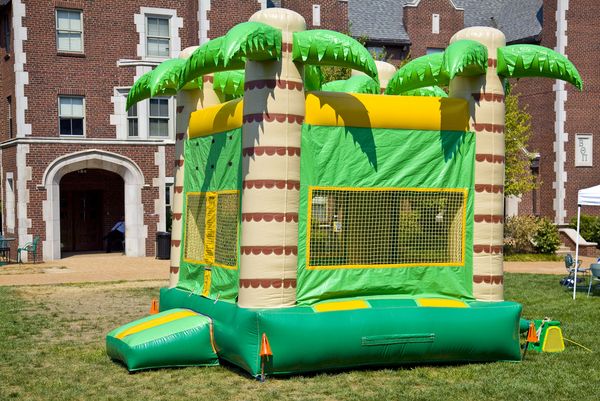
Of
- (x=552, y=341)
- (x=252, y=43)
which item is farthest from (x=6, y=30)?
(x=552, y=341)

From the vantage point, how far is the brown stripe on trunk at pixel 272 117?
388 inches

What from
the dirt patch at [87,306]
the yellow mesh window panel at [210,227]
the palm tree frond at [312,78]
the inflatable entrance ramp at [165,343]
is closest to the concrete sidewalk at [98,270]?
the dirt patch at [87,306]

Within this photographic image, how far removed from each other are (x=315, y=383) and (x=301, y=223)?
188 cm

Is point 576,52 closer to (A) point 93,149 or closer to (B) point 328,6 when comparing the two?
(B) point 328,6

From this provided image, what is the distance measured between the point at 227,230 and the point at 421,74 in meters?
3.22

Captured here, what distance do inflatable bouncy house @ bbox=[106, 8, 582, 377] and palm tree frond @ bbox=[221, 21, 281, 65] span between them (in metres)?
0.02

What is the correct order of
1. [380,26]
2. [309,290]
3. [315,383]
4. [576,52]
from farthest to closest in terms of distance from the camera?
[380,26] < [576,52] < [309,290] < [315,383]

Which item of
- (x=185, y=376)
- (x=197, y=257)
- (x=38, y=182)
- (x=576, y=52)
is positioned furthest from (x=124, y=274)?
(x=576, y=52)

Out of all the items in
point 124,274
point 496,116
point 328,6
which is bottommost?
point 124,274

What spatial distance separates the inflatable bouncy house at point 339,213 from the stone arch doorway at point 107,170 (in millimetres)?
16963

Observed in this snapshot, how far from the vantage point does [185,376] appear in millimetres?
Result: 9922

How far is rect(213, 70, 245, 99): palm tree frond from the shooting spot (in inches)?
483

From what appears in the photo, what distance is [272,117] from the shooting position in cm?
985

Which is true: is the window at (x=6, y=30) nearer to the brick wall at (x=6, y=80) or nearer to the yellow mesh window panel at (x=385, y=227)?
the brick wall at (x=6, y=80)
